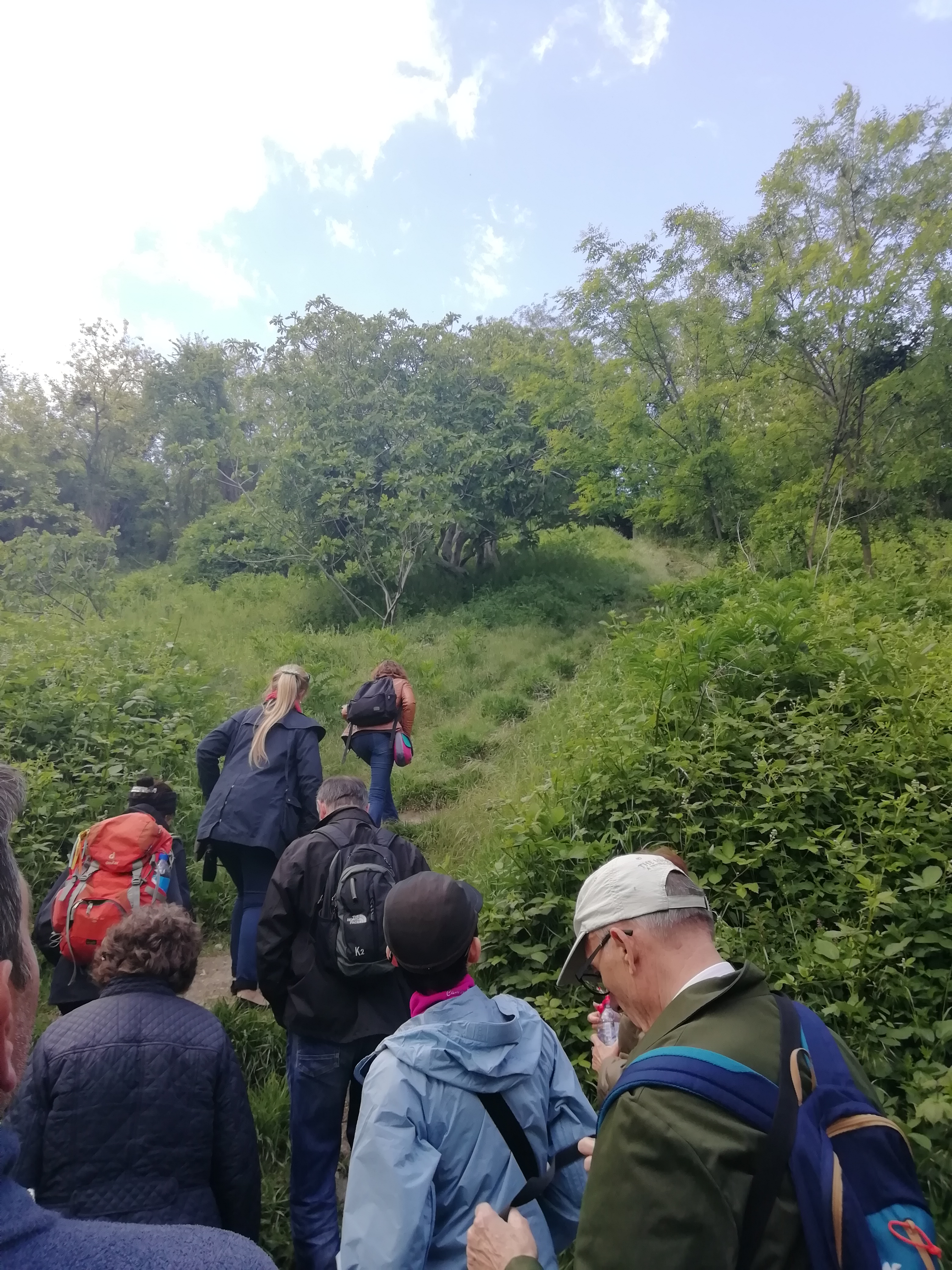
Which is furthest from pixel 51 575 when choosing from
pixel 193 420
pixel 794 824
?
pixel 193 420

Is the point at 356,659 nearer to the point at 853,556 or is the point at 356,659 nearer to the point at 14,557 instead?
the point at 14,557

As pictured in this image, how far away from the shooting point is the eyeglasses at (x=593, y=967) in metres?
1.71

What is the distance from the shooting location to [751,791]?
4145mm

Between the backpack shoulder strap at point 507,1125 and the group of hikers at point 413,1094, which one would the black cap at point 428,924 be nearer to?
the group of hikers at point 413,1094

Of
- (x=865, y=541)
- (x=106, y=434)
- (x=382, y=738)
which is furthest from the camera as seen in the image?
(x=106, y=434)

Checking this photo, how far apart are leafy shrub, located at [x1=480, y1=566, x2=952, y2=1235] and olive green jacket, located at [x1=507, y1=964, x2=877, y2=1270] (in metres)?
1.64

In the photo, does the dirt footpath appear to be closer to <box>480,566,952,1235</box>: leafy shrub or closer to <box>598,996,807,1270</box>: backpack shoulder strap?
<box>480,566,952,1235</box>: leafy shrub

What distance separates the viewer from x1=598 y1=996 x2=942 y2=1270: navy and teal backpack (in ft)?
3.53

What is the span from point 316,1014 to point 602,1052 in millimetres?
1129

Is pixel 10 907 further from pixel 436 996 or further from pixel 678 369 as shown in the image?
pixel 678 369

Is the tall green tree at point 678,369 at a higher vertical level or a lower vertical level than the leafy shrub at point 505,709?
higher

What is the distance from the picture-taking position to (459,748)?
7.93 metres

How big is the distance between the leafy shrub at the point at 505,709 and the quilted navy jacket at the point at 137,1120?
6777mm

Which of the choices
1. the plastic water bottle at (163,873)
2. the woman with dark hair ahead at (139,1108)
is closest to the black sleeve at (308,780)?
the plastic water bottle at (163,873)
